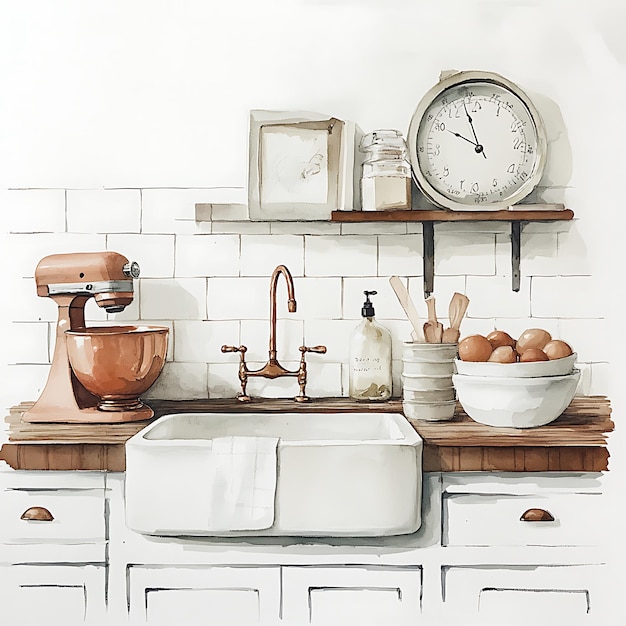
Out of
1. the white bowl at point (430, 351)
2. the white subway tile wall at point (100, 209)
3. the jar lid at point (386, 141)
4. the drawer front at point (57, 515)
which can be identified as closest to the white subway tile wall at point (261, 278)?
the white subway tile wall at point (100, 209)

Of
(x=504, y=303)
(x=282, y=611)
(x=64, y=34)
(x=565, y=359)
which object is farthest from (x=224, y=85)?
(x=282, y=611)

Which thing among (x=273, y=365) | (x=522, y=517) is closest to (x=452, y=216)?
(x=273, y=365)

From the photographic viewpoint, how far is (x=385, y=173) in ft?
7.16

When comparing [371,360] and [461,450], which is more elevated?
[371,360]

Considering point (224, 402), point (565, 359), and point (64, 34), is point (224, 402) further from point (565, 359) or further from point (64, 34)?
point (64, 34)

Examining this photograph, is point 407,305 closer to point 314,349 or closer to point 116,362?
point 314,349

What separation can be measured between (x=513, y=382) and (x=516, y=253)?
0.55m

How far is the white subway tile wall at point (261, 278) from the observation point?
2.28 m

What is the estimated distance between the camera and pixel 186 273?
2.29 meters

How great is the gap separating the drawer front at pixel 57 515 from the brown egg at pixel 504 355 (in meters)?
0.92

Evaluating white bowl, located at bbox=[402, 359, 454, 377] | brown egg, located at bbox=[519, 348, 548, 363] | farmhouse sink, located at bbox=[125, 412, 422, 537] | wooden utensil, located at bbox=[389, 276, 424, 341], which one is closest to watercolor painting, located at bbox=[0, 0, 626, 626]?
wooden utensil, located at bbox=[389, 276, 424, 341]

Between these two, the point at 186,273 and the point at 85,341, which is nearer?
the point at 85,341

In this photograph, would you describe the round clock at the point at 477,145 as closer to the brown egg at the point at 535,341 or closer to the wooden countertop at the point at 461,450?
the brown egg at the point at 535,341

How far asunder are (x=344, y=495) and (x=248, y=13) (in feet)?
4.37
